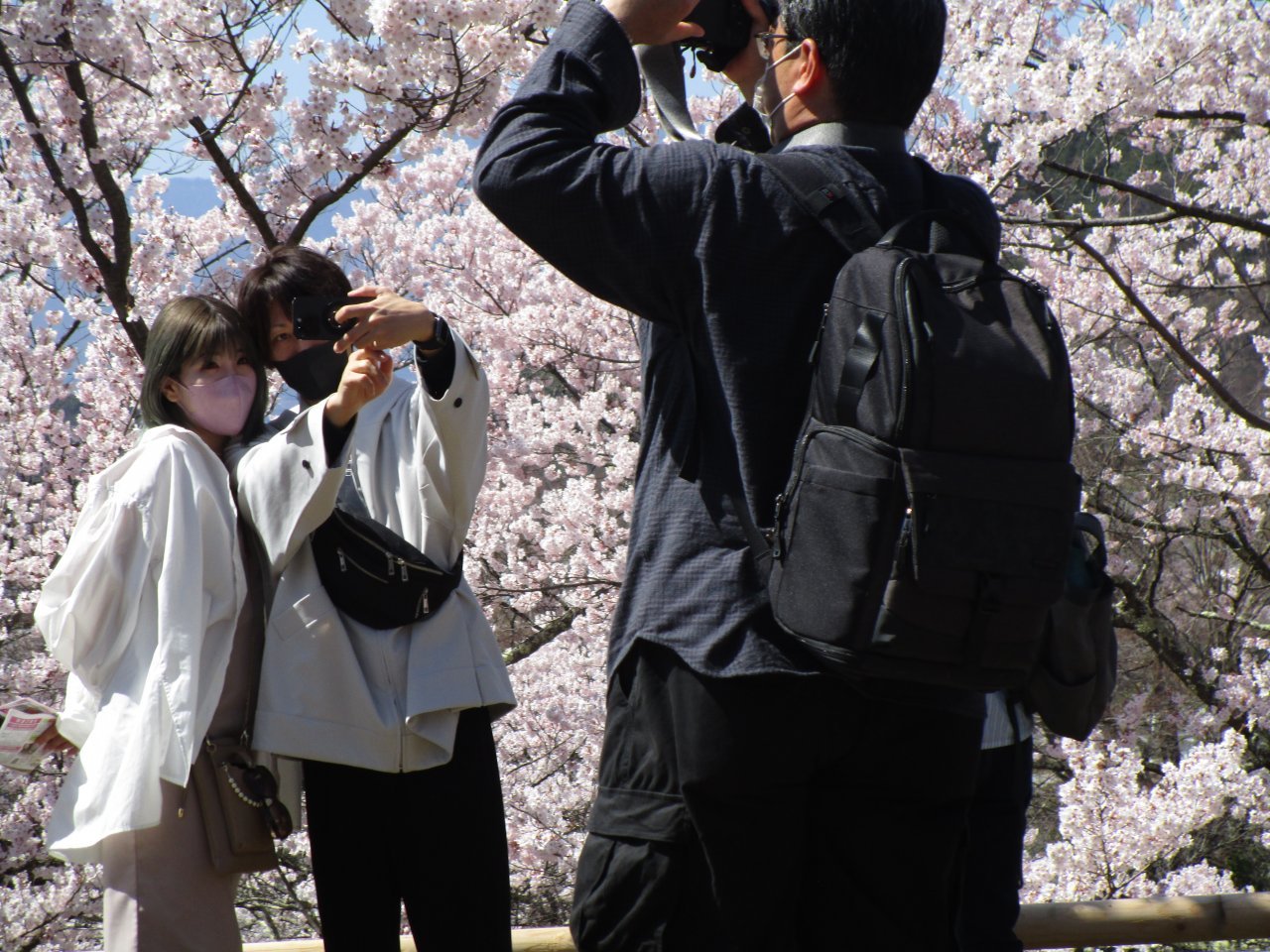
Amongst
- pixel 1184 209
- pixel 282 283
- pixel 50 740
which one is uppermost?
pixel 1184 209

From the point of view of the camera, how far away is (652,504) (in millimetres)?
1351

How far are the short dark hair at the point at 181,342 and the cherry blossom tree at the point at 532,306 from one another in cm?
157

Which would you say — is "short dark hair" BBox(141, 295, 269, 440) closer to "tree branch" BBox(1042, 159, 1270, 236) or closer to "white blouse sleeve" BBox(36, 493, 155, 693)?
"white blouse sleeve" BBox(36, 493, 155, 693)

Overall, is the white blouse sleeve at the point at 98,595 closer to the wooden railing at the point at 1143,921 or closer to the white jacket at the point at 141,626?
the white jacket at the point at 141,626

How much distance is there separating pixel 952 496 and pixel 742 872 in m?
0.44

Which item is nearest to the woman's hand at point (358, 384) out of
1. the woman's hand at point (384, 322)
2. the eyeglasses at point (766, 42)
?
the woman's hand at point (384, 322)

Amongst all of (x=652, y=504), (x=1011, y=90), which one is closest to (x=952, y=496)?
(x=652, y=504)

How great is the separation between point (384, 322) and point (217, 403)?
715mm

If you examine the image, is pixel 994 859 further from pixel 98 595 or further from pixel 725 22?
pixel 98 595

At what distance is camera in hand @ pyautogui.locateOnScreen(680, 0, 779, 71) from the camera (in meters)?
1.45

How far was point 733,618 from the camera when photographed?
124 cm

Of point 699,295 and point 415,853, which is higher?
point 699,295

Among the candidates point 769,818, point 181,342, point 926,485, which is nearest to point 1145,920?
point 769,818

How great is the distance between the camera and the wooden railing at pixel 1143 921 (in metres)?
2.93
